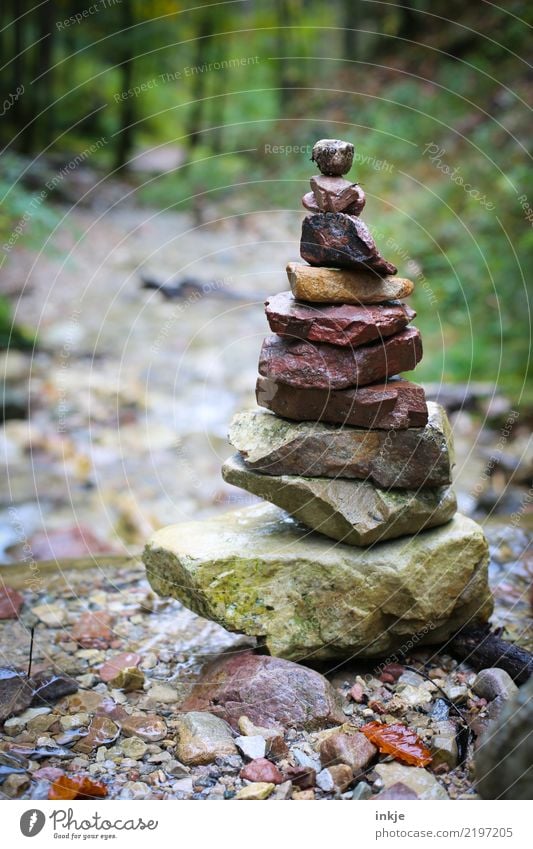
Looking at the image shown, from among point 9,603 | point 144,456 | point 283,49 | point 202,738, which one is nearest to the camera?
point 202,738

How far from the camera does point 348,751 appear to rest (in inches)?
182

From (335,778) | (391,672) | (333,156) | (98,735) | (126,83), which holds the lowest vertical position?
(98,735)

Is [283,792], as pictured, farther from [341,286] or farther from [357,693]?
[341,286]

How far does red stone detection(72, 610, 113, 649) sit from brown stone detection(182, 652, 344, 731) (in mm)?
1174

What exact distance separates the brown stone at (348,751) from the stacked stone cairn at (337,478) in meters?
0.88

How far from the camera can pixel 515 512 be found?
9.42 metres

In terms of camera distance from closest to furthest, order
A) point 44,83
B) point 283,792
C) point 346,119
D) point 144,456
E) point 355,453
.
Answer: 1. point 283,792
2. point 355,453
3. point 144,456
4. point 44,83
5. point 346,119

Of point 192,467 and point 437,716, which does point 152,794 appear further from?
point 192,467

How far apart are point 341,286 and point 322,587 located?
208 centimetres

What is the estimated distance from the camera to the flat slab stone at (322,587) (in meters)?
5.46

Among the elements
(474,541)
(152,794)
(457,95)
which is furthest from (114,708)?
(457,95)

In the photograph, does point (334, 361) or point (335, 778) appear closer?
point (335, 778)

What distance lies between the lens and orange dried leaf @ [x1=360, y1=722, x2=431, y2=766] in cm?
462

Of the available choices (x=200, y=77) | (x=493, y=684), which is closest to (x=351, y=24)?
(x=200, y=77)
